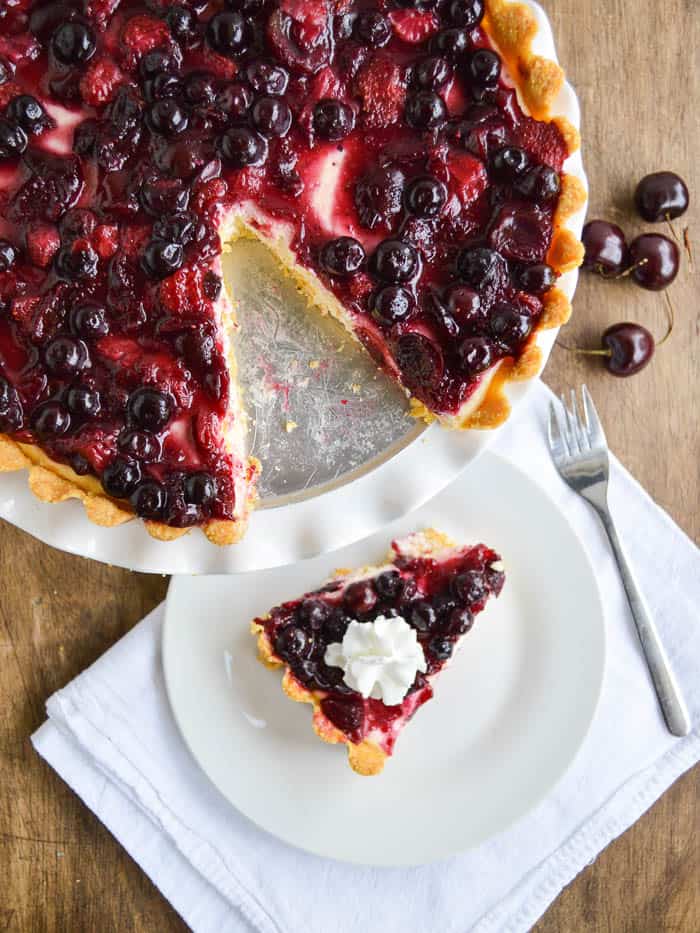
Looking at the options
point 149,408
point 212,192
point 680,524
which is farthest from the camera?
point 680,524

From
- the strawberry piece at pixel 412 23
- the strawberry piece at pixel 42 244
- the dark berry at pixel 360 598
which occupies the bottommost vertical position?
the dark berry at pixel 360 598

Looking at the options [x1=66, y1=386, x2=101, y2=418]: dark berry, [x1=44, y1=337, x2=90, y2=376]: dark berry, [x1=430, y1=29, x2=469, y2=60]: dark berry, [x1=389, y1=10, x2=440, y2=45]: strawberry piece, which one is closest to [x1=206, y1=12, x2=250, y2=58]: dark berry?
[x1=389, y1=10, x2=440, y2=45]: strawberry piece

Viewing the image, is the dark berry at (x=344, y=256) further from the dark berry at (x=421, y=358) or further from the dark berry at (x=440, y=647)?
the dark berry at (x=440, y=647)

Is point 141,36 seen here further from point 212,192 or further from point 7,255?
point 7,255

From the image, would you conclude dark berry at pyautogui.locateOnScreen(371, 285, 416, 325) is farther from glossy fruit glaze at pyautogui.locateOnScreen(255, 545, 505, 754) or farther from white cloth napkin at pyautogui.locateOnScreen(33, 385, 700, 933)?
glossy fruit glaze at pyautogui.locateOnScreen(255, 545, 505, 754)

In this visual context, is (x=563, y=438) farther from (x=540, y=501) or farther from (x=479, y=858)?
(x=479, y=858)

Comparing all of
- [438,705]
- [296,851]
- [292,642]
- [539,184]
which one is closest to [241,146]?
[539,184]

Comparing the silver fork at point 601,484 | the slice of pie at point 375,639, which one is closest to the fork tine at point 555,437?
the silver fork at point 601,484
